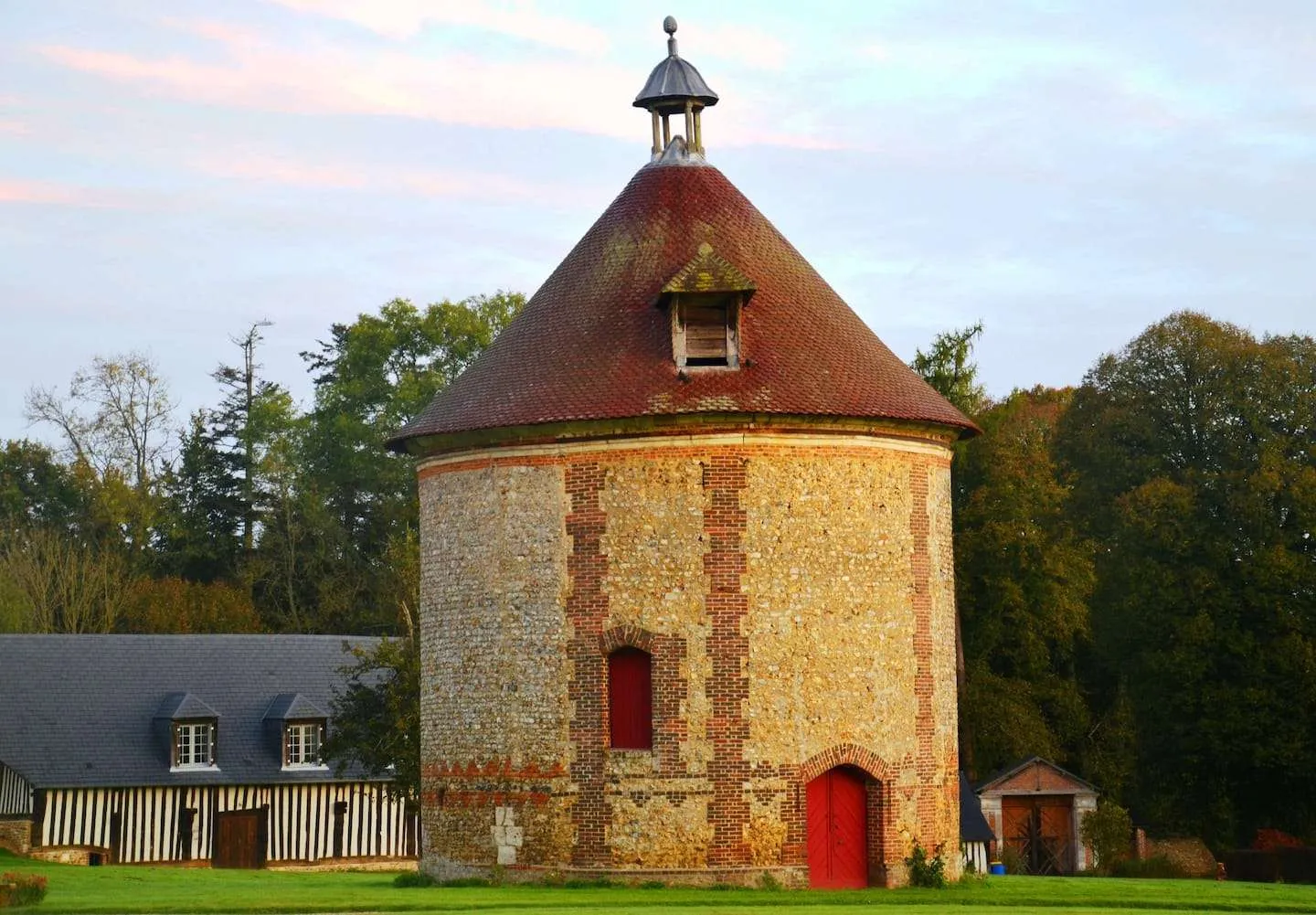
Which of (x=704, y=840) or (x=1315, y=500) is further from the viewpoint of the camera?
(x=1315, y=500)

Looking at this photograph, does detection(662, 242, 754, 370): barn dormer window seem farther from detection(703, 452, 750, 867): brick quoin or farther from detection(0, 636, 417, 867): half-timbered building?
detection(0, 636, 417, 867): half-timbered building

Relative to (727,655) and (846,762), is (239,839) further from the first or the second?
(846,762)

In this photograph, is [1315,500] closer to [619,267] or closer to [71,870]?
[619,267]

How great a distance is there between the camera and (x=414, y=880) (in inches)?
1024

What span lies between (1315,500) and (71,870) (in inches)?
990

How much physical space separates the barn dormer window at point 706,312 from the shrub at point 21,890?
10025mm

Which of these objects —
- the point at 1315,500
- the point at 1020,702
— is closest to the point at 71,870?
the point at 1020,702

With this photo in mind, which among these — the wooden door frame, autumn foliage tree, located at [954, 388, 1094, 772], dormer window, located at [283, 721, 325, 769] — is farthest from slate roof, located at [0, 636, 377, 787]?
autumn foliage tree, located at [954, 388, 1094, 772]

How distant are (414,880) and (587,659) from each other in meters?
4.27

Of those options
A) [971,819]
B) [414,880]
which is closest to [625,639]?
[414,880]

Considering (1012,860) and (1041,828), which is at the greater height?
(1041,828)

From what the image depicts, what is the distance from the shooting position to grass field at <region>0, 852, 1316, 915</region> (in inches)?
845

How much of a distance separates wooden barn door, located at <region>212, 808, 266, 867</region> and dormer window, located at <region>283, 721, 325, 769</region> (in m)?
1.38

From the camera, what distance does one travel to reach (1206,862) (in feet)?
136
